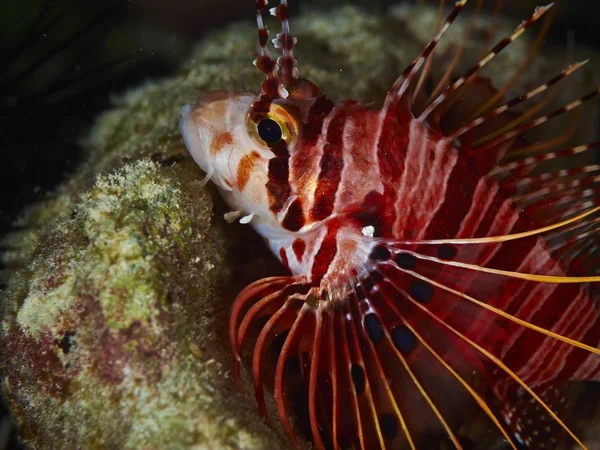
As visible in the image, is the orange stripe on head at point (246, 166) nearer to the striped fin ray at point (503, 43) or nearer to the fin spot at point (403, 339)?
the striped fin ray at point (503, 43)

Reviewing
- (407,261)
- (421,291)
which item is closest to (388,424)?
(421,291)

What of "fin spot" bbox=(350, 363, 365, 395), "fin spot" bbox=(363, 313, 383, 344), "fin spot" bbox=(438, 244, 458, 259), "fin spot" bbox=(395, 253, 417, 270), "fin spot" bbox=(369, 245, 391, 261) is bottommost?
"fin spot" bbox=(350, 363, 365, 395)

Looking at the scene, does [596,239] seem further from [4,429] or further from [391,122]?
[4,429]

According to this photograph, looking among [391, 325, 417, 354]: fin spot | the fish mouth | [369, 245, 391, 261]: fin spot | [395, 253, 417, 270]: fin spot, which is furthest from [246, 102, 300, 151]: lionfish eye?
[391, 325, 417, 354]: fin spot

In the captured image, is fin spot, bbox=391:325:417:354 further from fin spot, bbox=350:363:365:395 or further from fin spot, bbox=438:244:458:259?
fin spot, bbox=438:244:458:259

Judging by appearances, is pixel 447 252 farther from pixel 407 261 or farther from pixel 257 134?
pixel 257 134

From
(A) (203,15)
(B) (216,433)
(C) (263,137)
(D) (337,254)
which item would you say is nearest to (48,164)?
(C) (263,137)
